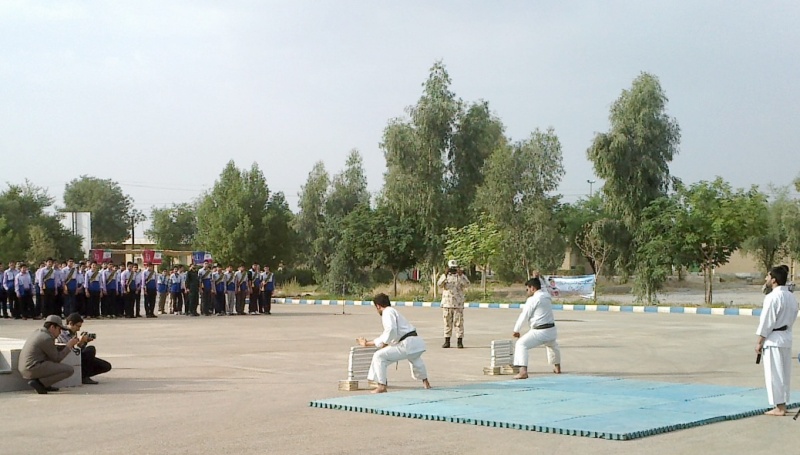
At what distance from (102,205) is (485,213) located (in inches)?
2681

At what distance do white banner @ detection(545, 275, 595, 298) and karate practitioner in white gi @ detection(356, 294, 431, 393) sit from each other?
99.2 ft

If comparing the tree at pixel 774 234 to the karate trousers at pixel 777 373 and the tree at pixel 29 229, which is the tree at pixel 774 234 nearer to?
the karate trousers at pixel 777 373

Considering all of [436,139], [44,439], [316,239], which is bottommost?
[44,439]

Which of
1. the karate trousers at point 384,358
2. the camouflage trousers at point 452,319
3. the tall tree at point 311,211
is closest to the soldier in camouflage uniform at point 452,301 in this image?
the camouflage trousers at point 452,319

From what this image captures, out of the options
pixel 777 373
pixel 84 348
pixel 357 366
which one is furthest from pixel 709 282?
pixel 84 348

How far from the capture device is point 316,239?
63.7 metres

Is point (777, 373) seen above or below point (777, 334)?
below

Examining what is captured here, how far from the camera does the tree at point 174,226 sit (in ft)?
319

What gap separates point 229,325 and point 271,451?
2005 centimetres

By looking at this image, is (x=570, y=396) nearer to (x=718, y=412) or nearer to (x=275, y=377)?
(x=718, y=412)

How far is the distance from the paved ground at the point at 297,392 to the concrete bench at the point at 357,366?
15.6 inches

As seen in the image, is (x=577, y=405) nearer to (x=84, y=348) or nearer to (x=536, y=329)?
(x=536, y=329)

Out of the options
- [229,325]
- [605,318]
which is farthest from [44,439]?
[605,318]

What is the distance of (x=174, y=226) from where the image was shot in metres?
98.6
